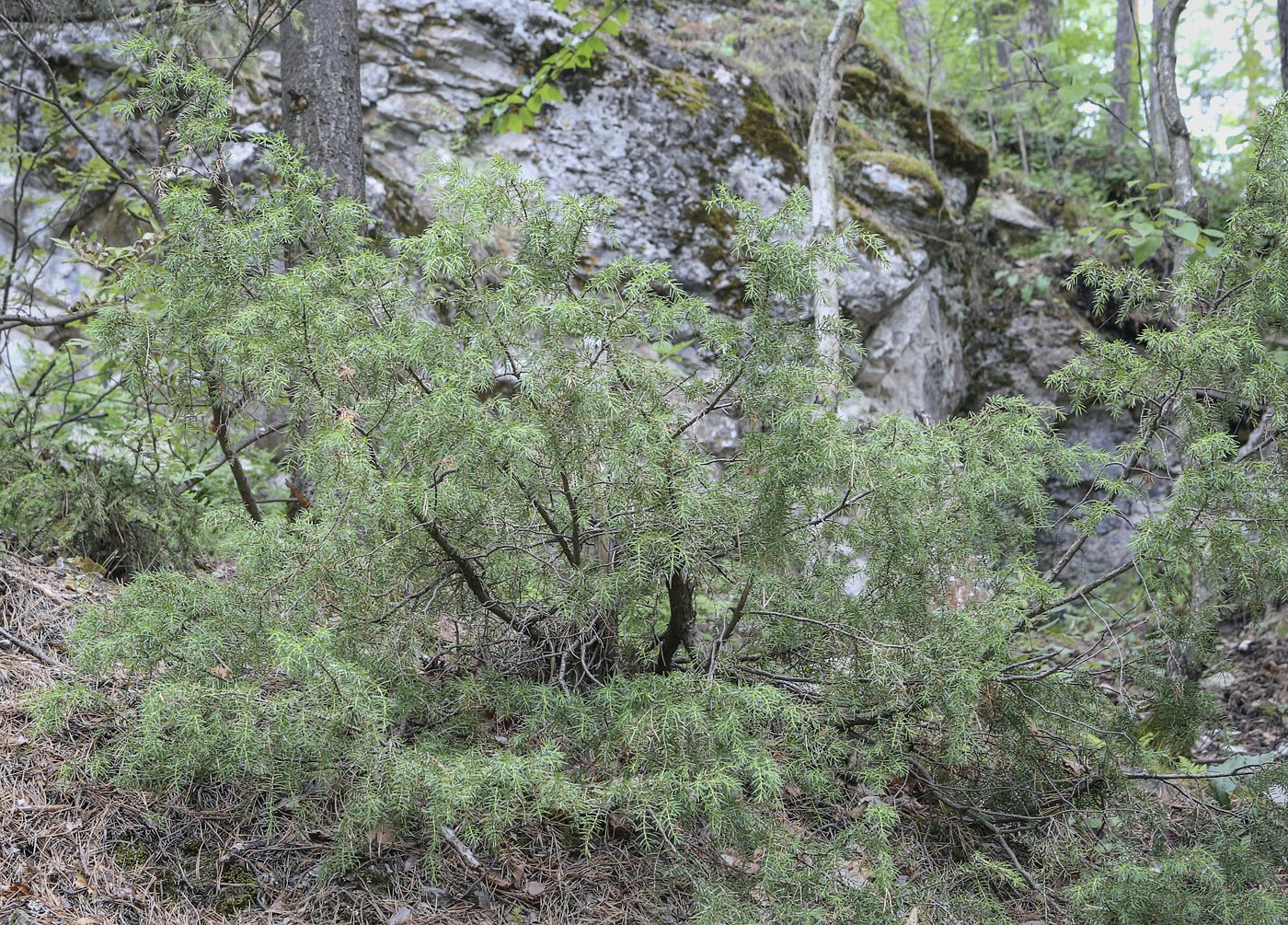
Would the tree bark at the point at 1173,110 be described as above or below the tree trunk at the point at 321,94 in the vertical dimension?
above

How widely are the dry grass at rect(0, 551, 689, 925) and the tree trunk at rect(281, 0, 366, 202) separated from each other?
2578 mm

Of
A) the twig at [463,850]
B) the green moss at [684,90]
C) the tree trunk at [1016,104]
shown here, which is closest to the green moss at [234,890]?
the twig at [463,850]

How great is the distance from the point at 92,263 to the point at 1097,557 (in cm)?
784

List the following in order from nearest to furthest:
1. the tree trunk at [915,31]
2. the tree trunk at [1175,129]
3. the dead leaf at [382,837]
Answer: the dead leaf at [382,837] < the tree trunk at [1175,129] < the tree trunk at [915,31]

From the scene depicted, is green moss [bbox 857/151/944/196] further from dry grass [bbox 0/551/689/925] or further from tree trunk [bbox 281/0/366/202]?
dry grass [bbox 0/551/689/925]

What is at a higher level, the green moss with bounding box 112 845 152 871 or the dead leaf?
the dead leaf

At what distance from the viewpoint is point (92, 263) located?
394 centimetres

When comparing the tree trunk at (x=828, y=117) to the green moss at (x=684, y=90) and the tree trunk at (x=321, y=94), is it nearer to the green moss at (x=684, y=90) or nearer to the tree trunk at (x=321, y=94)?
the green moss at (x=684, y=90)

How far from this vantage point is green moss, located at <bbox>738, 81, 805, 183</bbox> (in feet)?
23.5

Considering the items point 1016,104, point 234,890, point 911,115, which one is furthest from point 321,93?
point 1016,104

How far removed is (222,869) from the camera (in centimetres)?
271

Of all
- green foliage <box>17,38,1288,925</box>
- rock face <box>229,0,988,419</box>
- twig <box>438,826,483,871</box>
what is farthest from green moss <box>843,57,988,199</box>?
twig <box>438,826,483,871</box>

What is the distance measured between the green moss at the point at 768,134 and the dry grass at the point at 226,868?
567 cm

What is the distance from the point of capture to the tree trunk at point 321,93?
4.22 meters
